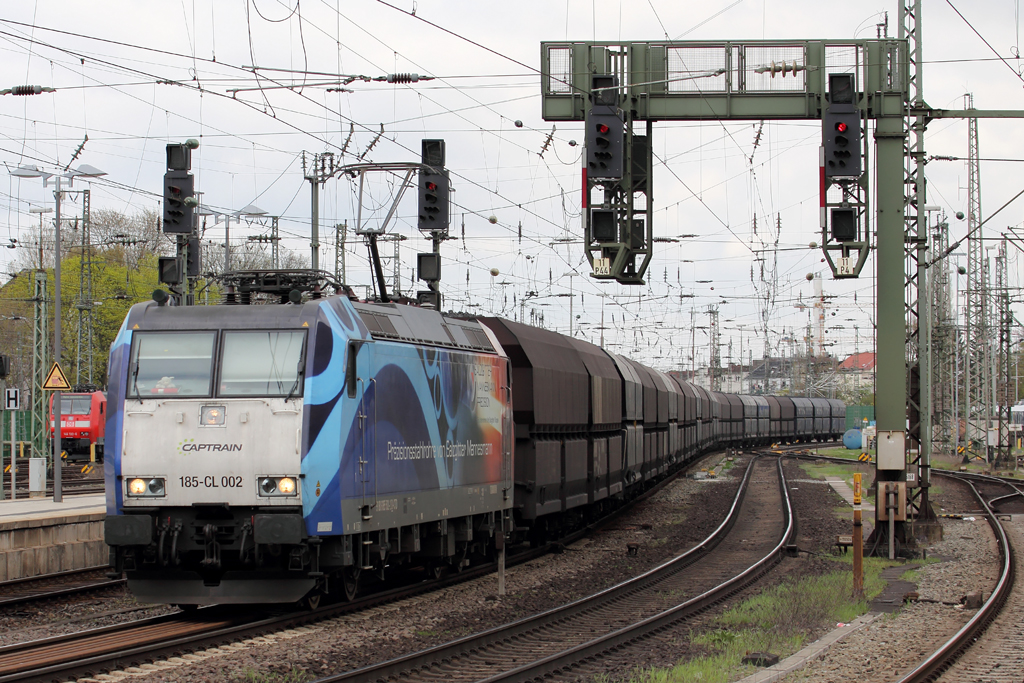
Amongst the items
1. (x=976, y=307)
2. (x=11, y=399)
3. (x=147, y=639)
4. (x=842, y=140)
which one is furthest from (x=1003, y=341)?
(x=147, y=639)

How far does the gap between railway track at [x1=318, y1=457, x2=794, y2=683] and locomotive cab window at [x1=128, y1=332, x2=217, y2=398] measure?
387 cm

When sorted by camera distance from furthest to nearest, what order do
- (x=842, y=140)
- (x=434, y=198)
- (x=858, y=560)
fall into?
(x=434, y=198), (x=842, y=140), (x=858, y=560)

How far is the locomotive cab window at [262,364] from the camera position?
11.9 metres

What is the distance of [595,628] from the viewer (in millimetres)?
13117

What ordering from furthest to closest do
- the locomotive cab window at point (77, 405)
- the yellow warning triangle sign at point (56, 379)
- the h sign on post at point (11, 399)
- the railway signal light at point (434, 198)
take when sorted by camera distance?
1. the locomotive cab window at point (77, 405)
2. the h sign on post at point (11, 399)
3. the yellow warning triangle sign at point (56, 379)
4. the railway signal light at point (434, 198)

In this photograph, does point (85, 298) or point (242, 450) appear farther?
point (85, 298)

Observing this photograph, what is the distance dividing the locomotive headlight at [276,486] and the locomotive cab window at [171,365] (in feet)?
3.90

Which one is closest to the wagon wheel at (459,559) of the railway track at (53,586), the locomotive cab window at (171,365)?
the railway track at (53,586)

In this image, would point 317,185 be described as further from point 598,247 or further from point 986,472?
point 986,472

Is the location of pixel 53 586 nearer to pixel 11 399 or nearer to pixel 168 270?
pixel 168 270

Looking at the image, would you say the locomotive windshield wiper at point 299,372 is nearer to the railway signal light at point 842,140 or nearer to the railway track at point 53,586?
the railway track at point 53,586

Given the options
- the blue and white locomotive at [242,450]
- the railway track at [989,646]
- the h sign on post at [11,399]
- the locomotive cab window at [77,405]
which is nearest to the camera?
the railway track at [989,646]

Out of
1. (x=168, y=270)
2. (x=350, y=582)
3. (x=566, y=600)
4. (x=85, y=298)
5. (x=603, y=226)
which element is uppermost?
(x=85, y=298)

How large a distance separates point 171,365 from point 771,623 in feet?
25.2
